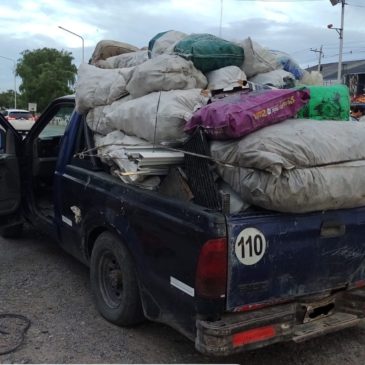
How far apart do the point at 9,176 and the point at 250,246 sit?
10.4 ft

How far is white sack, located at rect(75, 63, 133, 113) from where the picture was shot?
14.0ft

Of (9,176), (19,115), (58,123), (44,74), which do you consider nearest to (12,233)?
(9,176)

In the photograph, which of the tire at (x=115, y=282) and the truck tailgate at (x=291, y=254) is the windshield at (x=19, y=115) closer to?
the tire at (x=115, y=282)

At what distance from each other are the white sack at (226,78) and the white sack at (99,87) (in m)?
0.65

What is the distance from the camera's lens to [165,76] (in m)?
3.85

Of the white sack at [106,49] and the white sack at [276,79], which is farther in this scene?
the white sack at [106,49]

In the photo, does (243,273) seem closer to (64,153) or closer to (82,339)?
(82,339)

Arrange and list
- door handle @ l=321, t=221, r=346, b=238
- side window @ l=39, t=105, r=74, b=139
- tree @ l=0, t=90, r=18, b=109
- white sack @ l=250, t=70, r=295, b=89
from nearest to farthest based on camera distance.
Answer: door handle @ l=321, t=221, r=346, b=238 → white sack @ l=250, t=70, r=295, b=89 → side window @ l=39, t=105, r=74, b=139 → tree @ l=0, t=90, r=18, b=109

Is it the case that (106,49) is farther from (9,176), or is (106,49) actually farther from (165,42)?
(9,176)

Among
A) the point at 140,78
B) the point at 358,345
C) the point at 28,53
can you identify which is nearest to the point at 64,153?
the point at 140,78

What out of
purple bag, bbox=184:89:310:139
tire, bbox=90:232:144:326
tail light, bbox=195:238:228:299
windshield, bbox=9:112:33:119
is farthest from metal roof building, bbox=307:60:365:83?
tail light, bbox=195:238:228:299

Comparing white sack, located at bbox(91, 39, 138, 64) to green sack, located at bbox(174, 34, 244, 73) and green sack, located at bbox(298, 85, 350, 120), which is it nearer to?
green sack, located at bbox(174, 34, 244, 73)

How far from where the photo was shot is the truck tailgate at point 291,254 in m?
2.99

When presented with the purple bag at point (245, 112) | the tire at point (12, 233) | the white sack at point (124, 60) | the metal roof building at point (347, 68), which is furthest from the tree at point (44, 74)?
the purple bag at point (245, 112)
